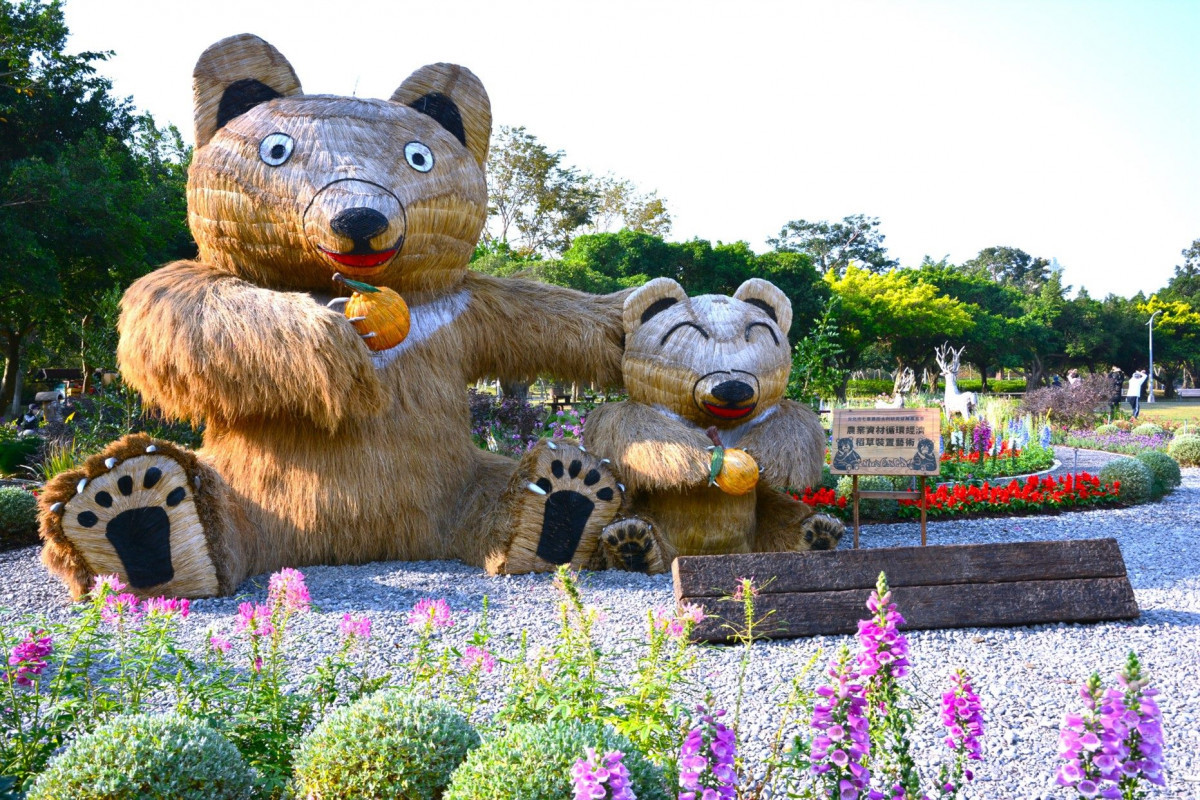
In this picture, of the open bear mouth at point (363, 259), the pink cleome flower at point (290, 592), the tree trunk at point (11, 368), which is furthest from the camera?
the tree trunk at point (11, 368)

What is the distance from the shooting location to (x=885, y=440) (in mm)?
4453

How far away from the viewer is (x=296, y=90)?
4016mm

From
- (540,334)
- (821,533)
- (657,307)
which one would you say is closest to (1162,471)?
(821,533)

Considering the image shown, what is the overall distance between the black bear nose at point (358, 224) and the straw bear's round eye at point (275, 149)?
0.42 metres

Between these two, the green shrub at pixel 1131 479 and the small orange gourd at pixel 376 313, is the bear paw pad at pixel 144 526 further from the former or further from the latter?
the green shrub at pixel 1131 479

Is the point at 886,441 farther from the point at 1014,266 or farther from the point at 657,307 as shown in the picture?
the point at 1014,266

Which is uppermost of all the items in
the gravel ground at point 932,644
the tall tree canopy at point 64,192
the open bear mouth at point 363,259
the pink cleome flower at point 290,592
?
the tall tree canopy at point 64,192

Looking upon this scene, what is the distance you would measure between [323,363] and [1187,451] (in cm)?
1122

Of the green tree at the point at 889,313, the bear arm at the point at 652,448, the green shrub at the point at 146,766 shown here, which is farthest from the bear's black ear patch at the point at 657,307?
the green tree at the point at 889,313

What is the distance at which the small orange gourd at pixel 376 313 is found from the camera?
3600 millimetres

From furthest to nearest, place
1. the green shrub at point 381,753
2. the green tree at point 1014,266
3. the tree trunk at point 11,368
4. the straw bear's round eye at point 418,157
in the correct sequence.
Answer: the green tree at point 1014,266 < the tree trunk at point 11,368 < the straw bear's round eye at point 418,157 < the green shrub at point 381,753

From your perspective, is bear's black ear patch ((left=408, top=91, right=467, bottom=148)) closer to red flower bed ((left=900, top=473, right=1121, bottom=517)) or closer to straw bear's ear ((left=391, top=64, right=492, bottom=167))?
straw bear's ear ((left=391, top=64, right=492, bottom=167))

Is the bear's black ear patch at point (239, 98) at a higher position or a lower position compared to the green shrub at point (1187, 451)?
higher

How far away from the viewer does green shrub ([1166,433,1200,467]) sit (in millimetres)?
10555
